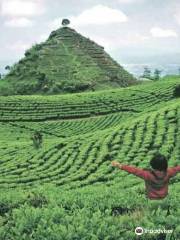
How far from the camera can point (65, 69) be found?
121 m

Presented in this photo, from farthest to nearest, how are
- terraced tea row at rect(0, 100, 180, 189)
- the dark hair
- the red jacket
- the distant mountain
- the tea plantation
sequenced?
1. the distant mountain
2. terraced tea row at rect(0, 100, 180, 189)
3. the red jacket
4. the dark hair
5. the tea plantation

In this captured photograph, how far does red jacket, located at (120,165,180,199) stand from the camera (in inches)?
434

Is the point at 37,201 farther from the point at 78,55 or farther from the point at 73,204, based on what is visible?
the point at 78,55

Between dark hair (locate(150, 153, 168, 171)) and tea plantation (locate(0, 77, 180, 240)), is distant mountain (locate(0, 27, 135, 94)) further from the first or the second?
dark hair (locate(150, 153, 168, 171))

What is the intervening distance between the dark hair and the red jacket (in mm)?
84

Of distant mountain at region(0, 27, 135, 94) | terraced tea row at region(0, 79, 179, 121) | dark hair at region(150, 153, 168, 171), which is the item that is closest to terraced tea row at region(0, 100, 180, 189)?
dark hair at region(150, 153, 168, 171)

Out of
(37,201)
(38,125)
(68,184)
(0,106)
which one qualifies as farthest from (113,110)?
(37,201)

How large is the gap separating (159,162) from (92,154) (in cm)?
2539

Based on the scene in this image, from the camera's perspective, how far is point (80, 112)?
250 ft

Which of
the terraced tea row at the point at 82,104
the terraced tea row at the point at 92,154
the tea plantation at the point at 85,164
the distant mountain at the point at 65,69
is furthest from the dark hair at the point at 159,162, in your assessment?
the distant mountain at the point at 65,69

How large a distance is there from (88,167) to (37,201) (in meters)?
20.4

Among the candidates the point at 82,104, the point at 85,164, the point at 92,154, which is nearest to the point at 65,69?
the point at 82,104

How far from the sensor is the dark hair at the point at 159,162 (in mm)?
10805

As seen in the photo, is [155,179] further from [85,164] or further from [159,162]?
[85,164]
